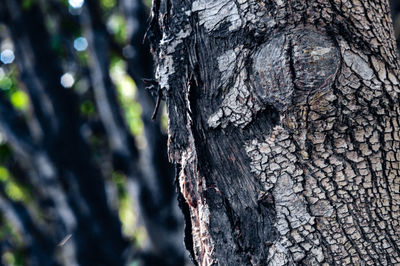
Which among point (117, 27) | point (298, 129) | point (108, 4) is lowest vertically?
point (298, 129)

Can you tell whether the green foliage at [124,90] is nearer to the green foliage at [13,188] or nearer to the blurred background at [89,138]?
the blurred background at [89,138]

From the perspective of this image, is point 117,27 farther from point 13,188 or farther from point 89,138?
point 13,188

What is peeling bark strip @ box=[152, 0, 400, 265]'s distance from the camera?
101 centimetres

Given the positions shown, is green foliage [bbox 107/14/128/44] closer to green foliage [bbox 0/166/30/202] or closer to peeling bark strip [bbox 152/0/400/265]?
green foliage [bbox 0/166/30/202]

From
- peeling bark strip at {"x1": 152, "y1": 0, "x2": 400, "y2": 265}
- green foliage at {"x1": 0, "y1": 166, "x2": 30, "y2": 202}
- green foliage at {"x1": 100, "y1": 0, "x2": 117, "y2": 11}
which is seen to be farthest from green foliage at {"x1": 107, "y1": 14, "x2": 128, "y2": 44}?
peeling bark strip at {"x1": 152, "y1": 0, "x2": 400, "y2": 265}

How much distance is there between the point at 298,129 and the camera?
40.2 inches

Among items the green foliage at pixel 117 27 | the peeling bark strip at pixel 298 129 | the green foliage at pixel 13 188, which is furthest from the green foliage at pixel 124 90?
the peeling bark strip at pixel 298 129

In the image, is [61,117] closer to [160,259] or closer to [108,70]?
[108,70]

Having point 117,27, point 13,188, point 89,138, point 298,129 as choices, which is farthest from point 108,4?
point 298,129

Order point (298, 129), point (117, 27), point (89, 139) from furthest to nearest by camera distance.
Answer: point (117, 27) → point (89, 139) → point (298, 129)

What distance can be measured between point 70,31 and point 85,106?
1006 millimetres

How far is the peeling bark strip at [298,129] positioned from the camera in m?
1.01

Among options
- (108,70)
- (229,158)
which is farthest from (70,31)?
(229,158)

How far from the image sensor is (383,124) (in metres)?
1.05
